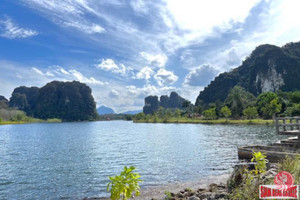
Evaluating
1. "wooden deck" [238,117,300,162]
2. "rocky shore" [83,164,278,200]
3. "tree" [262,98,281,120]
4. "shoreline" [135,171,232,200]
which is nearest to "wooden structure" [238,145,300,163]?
"wooden deck" [238,117,300,162]

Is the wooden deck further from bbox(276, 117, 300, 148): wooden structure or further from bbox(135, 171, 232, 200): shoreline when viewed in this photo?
bbox(135, 171, 232, 200): shoreline

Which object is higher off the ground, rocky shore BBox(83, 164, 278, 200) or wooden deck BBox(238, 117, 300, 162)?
wooden deck BBox(238, 117, 300, 162)

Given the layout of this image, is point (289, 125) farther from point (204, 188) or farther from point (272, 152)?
point (204, 188)

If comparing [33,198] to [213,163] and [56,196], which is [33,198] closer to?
[56,196]

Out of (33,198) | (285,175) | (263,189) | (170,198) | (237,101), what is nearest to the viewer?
(285,175)

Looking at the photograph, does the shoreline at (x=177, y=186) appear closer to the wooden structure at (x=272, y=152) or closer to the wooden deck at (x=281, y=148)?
the wooden structure at (x=272, y=152)

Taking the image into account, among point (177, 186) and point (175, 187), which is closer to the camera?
point (175, 187)

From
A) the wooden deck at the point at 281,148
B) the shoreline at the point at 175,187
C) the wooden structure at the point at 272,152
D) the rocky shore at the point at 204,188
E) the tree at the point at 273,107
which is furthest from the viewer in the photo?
the tree at the point at 273,107

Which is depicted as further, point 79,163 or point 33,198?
point 79,163

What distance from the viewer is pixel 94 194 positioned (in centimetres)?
1784

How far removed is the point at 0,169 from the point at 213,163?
27.0 meters

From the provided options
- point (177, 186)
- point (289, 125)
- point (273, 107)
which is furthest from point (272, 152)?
point (273, 107)

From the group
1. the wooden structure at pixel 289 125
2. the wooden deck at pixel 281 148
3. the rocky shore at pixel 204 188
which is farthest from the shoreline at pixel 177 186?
the wooden structure at pixel 289 125

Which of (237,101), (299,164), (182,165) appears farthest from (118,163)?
(237,101)
